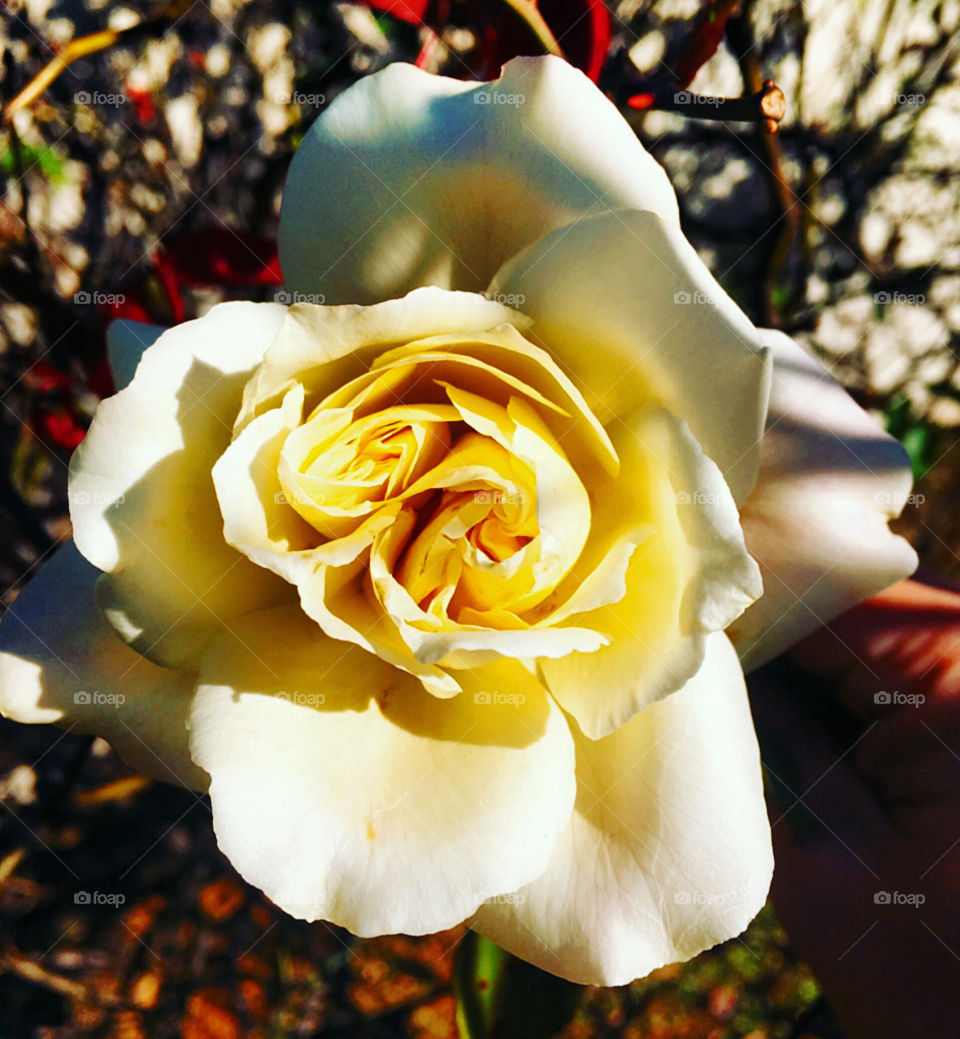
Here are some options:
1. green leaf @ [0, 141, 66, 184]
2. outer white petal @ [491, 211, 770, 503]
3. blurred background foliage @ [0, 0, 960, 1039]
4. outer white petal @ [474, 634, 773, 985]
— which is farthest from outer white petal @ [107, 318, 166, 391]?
green leaf @ [0, 141, 66, 184]

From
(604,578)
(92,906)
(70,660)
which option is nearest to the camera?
(604,578)

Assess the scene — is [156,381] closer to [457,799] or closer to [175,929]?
[457,799]

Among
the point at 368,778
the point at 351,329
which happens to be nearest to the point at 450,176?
the point at 351,329

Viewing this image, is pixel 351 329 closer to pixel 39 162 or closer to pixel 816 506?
pixel 816 506

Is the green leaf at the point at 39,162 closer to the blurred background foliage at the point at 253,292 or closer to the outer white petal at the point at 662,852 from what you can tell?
the blurred background foliage at the point at 253,292

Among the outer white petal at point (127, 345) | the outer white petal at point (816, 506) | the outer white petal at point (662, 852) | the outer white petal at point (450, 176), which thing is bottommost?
the outer white petal at point (662, 852)

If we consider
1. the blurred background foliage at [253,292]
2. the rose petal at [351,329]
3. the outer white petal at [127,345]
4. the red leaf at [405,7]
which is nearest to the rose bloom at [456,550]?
the rose petal at [351,329]

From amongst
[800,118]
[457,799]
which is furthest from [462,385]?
[800,118]
